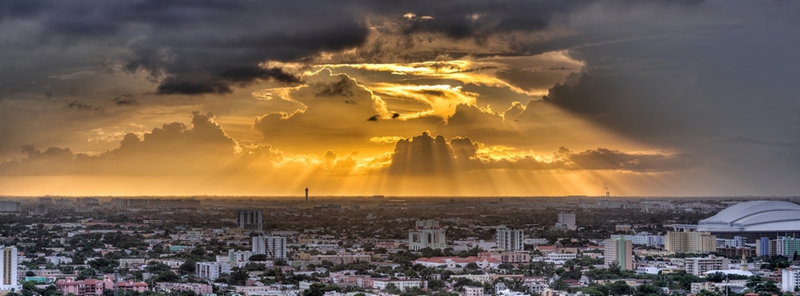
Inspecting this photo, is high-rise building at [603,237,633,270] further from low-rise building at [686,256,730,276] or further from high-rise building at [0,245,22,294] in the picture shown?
high-rise building at [0,245,22,294]

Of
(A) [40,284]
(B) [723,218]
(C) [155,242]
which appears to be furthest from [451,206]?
(A) [40,284]

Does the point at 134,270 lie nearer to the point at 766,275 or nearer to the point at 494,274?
the point at 494,274

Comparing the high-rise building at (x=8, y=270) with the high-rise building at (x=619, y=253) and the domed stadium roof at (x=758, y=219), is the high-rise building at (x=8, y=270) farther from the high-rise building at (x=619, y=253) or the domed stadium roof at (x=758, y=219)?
the domed stadium roof at (x=758, y=219)

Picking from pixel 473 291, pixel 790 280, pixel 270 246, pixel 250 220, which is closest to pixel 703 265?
pixel 790 280

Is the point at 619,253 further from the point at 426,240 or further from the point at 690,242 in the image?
the point at 426,240

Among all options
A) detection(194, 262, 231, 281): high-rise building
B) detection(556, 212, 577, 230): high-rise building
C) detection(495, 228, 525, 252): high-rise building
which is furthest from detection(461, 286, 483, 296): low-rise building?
detection(556, 212, 577, 230): high-rise building

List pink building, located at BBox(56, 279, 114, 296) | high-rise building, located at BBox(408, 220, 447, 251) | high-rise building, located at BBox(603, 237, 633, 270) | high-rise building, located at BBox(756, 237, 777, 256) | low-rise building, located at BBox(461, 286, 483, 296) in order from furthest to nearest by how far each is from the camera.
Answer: high-rise building, located at BBox(408, 220, 447, 251) < high-rise building, located at BBox(756, 237, 777, 256) < high-rise building, located at BBox(603, 237, 633, 270) < low-rise building, located at BBox(461, 286, 483, 296) < pink building, located at BBox(56, 279, 114, 296)
